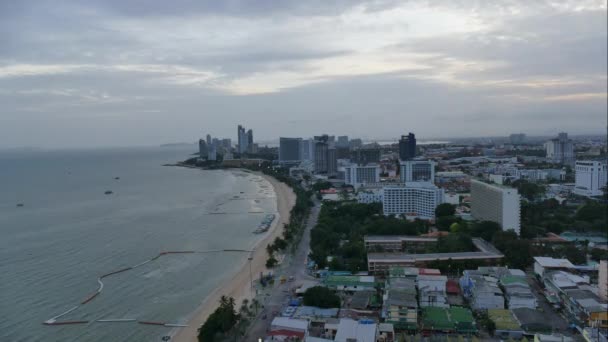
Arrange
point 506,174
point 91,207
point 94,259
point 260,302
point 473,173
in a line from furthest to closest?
point 473,173
point 506,174
point 91,207
point 94,259
point 260,302

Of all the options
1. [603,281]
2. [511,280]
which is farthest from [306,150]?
[603,281]

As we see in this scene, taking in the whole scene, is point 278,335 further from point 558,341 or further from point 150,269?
point 150,269

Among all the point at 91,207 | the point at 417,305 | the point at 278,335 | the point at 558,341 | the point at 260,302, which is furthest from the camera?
the point at 91,207

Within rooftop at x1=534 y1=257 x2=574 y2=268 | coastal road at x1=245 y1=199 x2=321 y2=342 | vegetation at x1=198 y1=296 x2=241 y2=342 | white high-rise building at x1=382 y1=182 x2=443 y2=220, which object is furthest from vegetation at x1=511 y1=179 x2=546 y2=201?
vegetation at x1=198 y1=296 x2=241 y2=342

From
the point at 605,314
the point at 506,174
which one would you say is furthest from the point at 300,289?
the point at 506,174

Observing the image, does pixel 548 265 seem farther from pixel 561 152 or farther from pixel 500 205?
pixel 561 152

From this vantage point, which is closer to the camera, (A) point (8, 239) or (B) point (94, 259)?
(B) point (94, 259)
